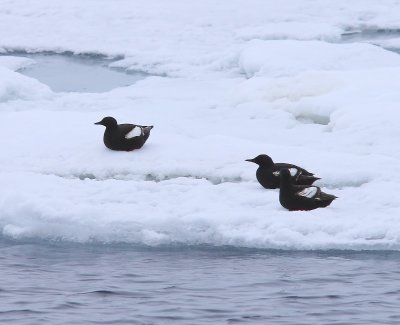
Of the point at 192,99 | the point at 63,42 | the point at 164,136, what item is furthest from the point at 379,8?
the point at 164,136

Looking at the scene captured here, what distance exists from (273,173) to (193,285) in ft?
7.09

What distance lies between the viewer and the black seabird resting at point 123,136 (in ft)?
32.2

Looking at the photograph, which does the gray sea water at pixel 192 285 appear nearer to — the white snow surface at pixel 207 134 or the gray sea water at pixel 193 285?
the gray sea water at pixel 193 285

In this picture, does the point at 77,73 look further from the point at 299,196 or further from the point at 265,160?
the point at 299,196

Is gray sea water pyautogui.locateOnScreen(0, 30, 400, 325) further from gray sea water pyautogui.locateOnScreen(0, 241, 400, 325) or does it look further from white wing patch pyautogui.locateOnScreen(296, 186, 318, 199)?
white wing patch pyautogui.locateOnScreen(296, 186, 318, 199)

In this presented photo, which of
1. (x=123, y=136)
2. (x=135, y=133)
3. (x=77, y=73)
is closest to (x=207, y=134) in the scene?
(x=135, y=133)

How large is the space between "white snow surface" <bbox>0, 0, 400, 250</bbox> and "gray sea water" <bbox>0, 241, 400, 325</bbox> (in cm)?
21

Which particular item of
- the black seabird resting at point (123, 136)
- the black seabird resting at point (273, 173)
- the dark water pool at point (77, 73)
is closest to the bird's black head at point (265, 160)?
the black seabird resting at point (273, 173)

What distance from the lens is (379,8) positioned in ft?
66.5

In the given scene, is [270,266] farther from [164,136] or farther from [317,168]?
[164,136]

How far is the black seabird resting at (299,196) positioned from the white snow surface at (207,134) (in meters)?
0.10

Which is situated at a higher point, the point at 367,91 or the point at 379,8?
the point at 379,8

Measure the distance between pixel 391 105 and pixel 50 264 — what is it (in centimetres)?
545

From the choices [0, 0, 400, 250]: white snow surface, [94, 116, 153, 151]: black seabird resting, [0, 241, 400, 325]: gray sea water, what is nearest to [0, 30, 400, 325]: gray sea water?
[0, 241, 400, 325]: gray sea water
